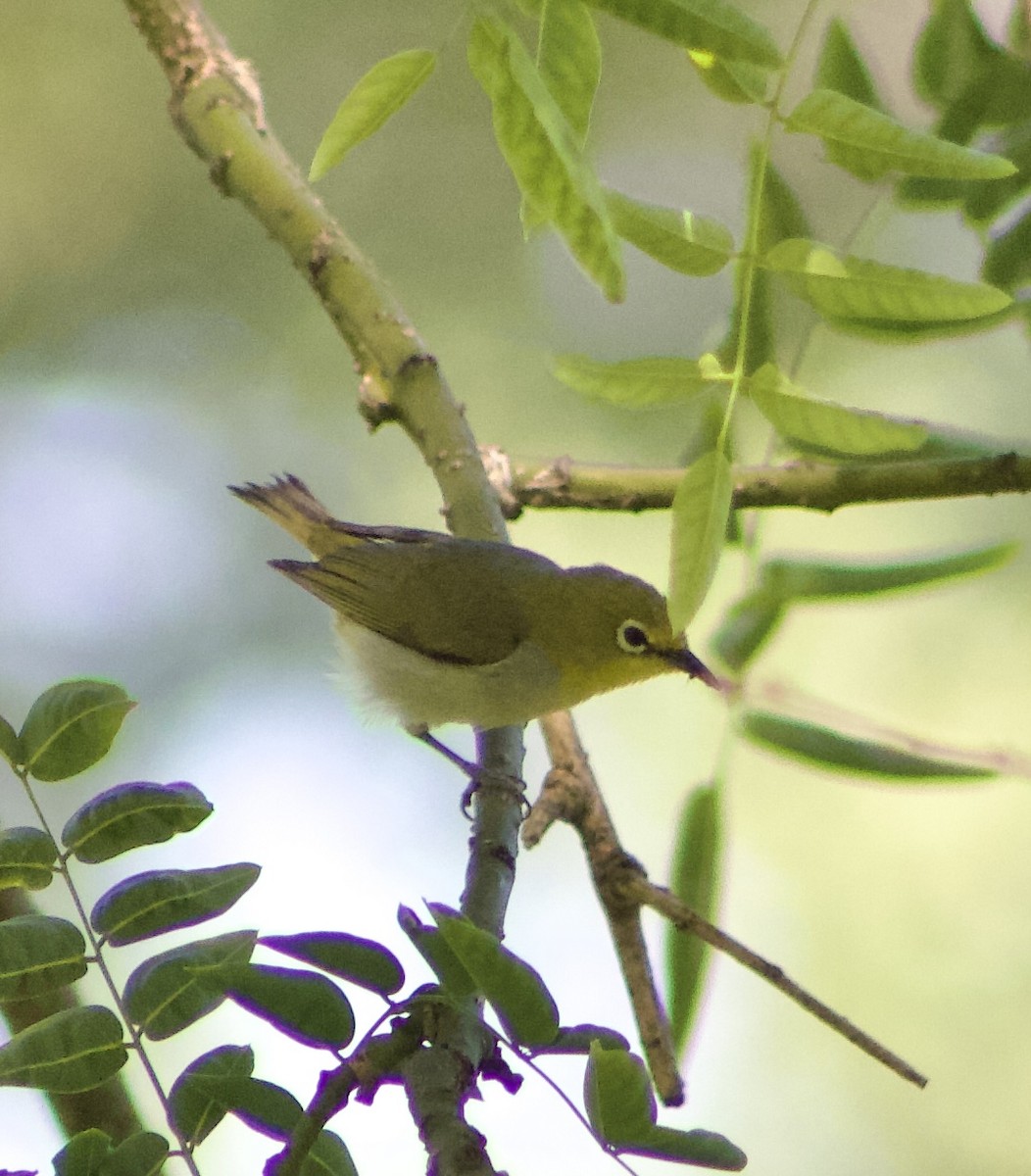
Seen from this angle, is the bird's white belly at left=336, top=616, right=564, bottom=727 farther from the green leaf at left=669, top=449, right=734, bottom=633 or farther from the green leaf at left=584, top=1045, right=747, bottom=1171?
the green leaf at left=584, top=1045, right=747, bottom=1171

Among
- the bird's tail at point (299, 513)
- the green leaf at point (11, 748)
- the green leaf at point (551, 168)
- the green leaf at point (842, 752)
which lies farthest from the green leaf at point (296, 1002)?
the bird's tail at point (299, 513)

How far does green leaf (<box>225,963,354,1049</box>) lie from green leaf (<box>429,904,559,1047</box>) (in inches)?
5.3

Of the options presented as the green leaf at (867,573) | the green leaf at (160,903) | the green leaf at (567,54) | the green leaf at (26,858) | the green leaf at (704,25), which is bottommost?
the green leaf at (160,903)

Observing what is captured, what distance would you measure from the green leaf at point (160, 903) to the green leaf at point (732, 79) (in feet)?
3.03

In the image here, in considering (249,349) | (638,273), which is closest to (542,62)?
(638,273)

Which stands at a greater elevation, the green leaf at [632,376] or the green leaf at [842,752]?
the green leaf at [632,376]

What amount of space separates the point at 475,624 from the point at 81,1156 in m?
1.76

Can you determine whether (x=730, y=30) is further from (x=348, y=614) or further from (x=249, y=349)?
(x=249, y=349)

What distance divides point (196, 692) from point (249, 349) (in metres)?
1.49

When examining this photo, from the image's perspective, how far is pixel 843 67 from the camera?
190cm

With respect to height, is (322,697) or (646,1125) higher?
(322,697)

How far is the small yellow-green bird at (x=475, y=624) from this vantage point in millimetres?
2549

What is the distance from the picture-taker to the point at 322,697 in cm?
419

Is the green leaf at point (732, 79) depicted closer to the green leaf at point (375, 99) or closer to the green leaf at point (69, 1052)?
the green leaf at point (375, 99)
